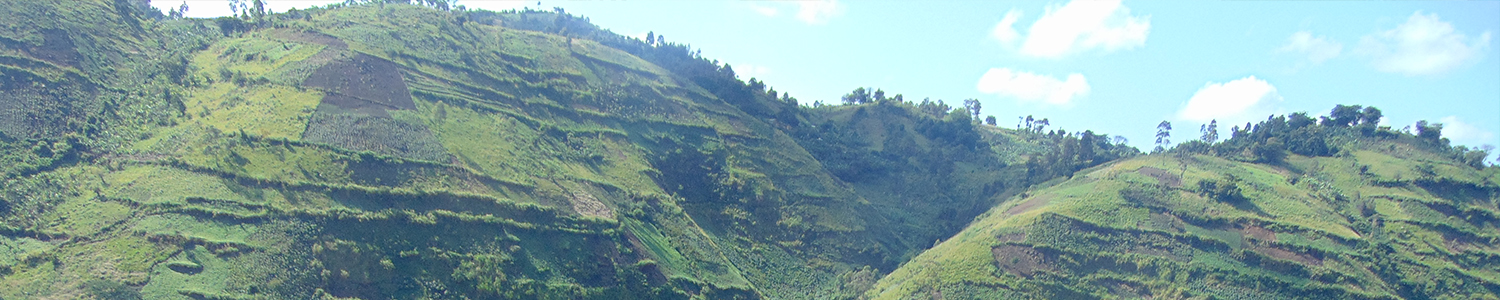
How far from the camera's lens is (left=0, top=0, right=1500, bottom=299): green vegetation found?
51094 mm

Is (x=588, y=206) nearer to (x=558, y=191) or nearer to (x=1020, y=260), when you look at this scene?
(x=558, y=191)

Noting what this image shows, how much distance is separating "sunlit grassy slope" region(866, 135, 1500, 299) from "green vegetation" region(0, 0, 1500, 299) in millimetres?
272

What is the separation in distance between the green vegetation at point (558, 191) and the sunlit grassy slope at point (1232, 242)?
0.27m

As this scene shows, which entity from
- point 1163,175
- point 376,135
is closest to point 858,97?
point 1163,175

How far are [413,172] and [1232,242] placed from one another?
225ft

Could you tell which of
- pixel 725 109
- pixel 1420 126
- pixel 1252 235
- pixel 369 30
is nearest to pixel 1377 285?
pixel 1252 235

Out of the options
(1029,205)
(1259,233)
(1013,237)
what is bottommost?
(1013,237)

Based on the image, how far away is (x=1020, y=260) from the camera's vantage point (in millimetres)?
67750

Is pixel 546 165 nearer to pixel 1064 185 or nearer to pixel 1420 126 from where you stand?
pixel 1064 185

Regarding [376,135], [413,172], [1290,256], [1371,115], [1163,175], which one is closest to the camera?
[413,172]

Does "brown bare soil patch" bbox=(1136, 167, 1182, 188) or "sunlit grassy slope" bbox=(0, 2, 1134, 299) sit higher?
"brown bare soil patch" bbox=(1136, 167, 1182, 188)

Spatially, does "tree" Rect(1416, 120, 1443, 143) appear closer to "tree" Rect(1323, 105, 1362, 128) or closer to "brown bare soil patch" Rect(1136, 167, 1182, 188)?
"tree" Rect(1323, 105, 1362, 128)

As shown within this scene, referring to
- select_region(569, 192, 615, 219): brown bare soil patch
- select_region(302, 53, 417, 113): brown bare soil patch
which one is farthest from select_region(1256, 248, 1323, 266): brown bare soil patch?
select_region(302, 53, 417, 113): brown bare soil patch

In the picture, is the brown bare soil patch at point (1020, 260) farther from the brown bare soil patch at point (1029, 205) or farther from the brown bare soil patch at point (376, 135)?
the brown bare soil patch at point (376, 135)
